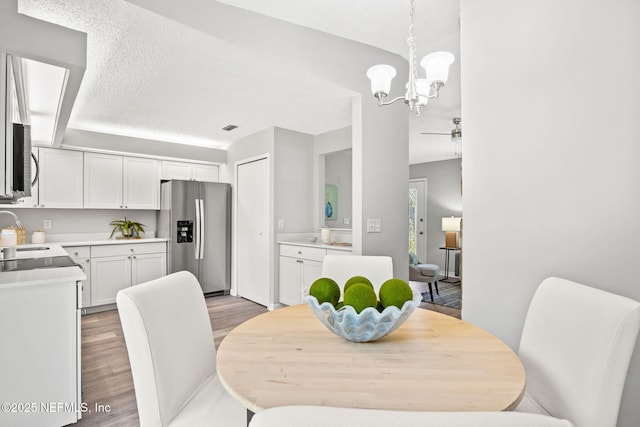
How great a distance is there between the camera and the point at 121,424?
5.95 ft

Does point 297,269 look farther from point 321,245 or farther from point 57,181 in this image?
point 57,181

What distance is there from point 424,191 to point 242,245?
4502mm

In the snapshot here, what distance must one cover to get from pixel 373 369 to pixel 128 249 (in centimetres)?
420

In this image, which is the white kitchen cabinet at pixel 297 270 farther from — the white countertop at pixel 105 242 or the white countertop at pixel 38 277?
the white countertop at pixel 38 277

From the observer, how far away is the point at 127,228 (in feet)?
14.7

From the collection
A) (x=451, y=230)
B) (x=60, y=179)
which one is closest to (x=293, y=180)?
(x=60, y=179)

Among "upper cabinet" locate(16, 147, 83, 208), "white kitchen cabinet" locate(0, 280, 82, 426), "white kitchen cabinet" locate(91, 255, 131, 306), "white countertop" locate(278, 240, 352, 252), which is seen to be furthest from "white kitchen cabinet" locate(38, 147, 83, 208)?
"white kitchen cabinet" locate(0, 280, 82, 426)

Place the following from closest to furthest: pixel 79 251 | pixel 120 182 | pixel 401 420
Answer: pixel 401 420
pixel 79 251
pixel 120 182

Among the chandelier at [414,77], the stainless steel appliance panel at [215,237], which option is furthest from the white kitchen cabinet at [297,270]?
the chandelier at [414,77]

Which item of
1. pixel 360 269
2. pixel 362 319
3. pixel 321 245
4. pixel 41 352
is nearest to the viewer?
pixel 362 319

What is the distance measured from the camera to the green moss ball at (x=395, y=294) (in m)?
1.09

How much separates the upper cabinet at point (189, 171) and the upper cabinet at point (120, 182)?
14cm

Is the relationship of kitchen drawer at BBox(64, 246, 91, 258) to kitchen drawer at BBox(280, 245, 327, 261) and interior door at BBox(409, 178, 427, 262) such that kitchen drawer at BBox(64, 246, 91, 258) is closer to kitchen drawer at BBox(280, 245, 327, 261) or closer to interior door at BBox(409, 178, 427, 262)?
kitchen drawer at BBox(280, 245, 327, 261)

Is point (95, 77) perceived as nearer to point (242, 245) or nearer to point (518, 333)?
point (242, 245)
